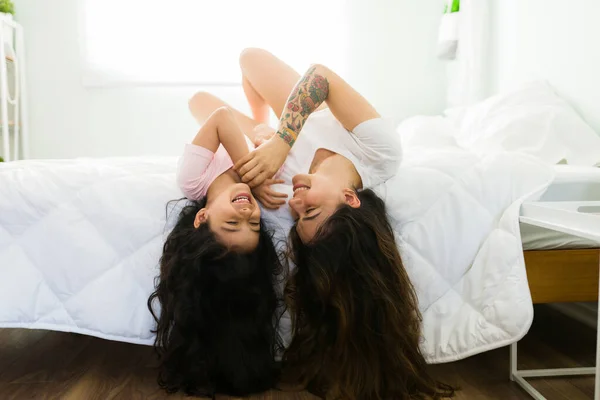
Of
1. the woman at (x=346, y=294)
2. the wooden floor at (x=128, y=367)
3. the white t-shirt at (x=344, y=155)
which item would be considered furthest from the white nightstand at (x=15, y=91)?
the woman at (x=346, y=294)

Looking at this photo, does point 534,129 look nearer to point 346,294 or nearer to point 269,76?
point 269,76

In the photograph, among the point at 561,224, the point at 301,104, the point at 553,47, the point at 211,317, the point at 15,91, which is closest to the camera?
the point at 561,224

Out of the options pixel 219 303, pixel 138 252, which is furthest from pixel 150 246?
pixel 219 303

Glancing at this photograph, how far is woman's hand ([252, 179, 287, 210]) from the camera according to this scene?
1.42m

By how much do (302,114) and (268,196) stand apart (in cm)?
26

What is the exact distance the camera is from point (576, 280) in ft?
4.69

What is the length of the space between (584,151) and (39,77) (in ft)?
9.48

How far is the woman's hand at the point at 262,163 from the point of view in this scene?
1442 millimetres

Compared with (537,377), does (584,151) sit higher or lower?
higher

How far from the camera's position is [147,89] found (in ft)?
10.9

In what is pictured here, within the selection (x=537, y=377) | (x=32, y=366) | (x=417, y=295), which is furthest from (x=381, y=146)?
(x=32, y=366)

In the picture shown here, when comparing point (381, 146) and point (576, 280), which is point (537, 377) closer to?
point (576, 280)

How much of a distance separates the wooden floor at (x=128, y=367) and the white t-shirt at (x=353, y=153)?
0.43 metres

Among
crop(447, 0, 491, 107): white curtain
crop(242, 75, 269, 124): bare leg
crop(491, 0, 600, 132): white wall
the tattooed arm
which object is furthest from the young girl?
crop(447, 0, 491, 107): white curtain
